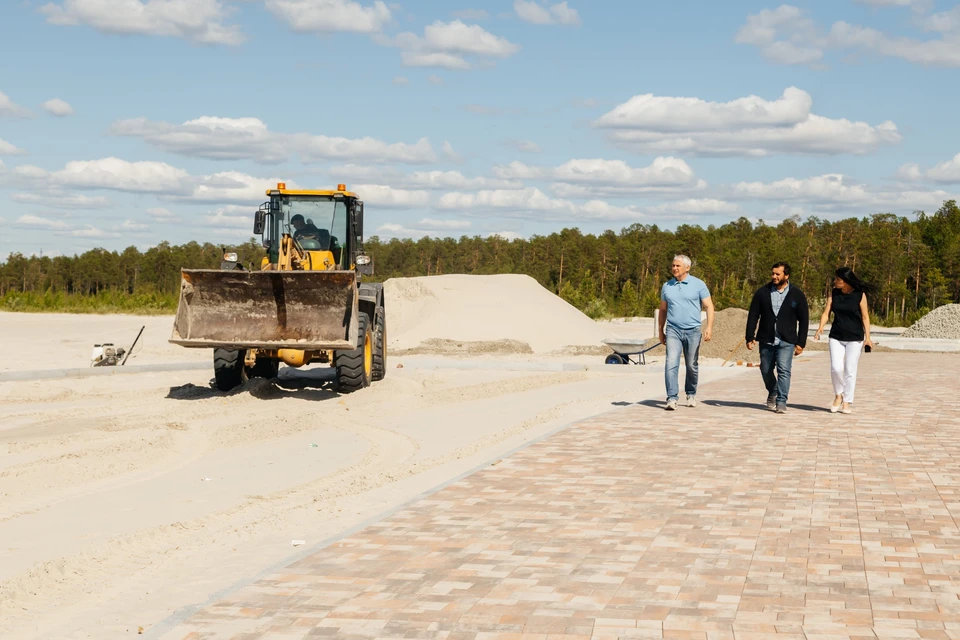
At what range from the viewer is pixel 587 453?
30.8ft

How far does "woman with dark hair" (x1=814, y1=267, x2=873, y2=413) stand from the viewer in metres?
12.3

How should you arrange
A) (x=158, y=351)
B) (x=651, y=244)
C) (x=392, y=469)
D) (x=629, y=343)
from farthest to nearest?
1. (x=651, y=244)
2. (x=158, y=351)
3. (x=629, y=343)
4. (x=392, y=469)

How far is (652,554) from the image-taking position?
5777 millimetres

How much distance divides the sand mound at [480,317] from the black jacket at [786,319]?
1590 cm

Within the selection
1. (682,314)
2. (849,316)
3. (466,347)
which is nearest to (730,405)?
(682,314)

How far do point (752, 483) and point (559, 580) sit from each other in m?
3.15

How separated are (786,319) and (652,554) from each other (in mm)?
7234

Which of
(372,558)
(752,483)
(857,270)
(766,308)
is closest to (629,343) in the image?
(766,308)

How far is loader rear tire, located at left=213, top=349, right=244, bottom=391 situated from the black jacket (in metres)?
7.59

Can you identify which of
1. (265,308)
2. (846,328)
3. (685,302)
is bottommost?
(846,328)

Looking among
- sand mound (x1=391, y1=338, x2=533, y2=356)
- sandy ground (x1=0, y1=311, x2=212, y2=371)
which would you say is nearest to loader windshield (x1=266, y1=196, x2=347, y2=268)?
sandy ground (x1=0, y1=311, x2=212, y2=371)

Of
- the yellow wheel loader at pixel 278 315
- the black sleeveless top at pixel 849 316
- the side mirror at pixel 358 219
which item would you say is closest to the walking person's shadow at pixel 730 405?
the black sleeveless top at pixel 849 316

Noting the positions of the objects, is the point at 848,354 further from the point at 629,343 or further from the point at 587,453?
the point at 629,343

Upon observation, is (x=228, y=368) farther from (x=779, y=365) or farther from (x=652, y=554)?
(x=652, y=554)
